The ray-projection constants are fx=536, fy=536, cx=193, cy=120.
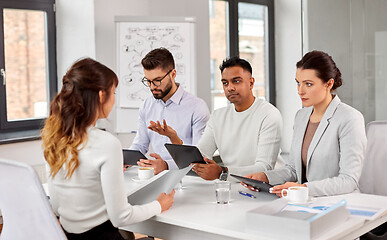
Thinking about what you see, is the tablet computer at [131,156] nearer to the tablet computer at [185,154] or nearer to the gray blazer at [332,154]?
the tablet computer at [185,154]

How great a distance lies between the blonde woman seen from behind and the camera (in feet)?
6.43


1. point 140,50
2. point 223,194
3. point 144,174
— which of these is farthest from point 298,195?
point 140,50

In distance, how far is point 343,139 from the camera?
254cm

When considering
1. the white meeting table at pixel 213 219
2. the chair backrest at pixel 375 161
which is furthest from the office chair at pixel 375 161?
the white meeting table at pixel 213 219

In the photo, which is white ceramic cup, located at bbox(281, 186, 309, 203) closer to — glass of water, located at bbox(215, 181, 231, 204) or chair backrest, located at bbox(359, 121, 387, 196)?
glass of water, located at bbox(215, 181, 231, 204)

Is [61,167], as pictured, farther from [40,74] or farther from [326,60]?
[40,74]

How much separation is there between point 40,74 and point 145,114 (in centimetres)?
184

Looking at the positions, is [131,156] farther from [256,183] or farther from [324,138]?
[324,138]

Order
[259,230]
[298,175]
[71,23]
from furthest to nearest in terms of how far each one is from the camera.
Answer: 1. [71,23]
2. [298,175]
3. [259,230]

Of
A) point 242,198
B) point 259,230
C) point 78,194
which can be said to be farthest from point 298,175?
point 78,194

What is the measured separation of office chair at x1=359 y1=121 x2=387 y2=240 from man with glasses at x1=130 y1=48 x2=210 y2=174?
1172mm

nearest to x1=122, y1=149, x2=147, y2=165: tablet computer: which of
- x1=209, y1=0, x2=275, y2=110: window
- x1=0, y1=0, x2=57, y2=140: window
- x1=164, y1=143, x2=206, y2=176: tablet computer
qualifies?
x1=164, y1=143, x2=206, y2=176: tablet computer

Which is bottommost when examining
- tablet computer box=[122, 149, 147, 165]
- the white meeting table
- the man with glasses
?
the white meeting table

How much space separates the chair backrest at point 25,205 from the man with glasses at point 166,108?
1.60 metres
